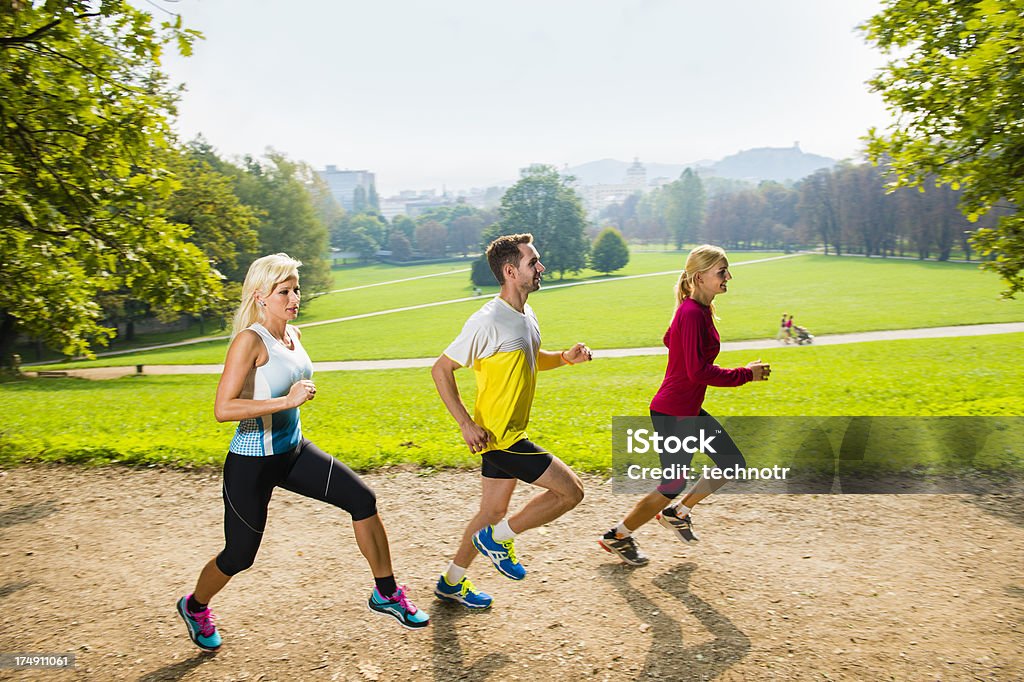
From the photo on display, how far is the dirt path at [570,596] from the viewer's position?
3.97m

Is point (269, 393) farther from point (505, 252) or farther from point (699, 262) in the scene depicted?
point (699, 262)

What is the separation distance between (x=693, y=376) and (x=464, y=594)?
2.04 meters

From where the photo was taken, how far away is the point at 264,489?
13.2 feet

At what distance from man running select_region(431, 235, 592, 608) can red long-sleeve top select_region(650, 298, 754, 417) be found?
2.82 ft

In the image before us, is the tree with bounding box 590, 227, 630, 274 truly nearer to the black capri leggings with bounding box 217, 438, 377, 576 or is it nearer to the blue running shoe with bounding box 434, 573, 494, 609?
the blue running shoe with bounding box 434, 573, 494, 609

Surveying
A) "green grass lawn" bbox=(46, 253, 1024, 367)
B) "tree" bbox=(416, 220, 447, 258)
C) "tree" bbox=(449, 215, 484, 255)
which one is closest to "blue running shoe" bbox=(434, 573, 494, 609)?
"green grass lawn" bbox=(46, 253, 1024, 367)

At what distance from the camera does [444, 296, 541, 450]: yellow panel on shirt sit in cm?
420

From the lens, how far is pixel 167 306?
34.1 ft

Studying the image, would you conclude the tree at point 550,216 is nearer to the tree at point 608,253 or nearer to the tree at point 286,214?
the tree at point 608,253

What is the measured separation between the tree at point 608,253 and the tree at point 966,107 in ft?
214

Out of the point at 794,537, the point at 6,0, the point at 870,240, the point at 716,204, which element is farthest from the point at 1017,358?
the point at 716,204

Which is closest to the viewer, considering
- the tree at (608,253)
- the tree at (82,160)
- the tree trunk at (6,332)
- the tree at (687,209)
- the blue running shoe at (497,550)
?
the blue running shoe at (497,550)

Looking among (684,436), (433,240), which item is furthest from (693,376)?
(433,240)

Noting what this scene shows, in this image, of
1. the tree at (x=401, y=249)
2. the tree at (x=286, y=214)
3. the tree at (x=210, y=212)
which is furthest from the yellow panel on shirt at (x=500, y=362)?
the tree at (x=401, y=249)
